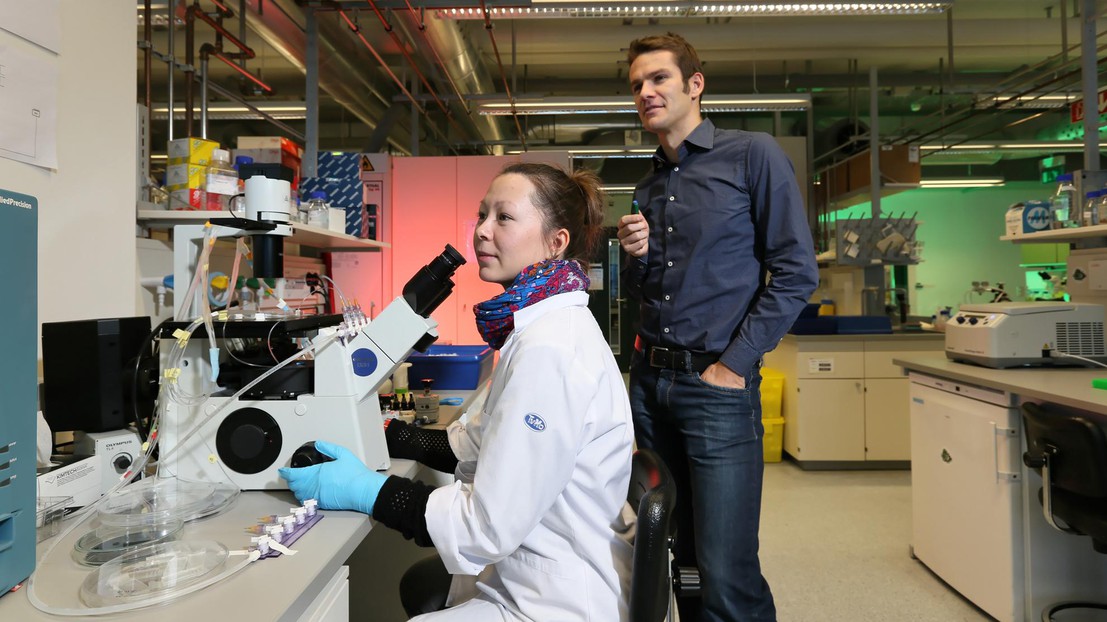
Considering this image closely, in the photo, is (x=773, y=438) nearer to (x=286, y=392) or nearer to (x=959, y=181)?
(x=286, y=392)

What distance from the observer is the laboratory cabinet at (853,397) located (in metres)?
3.88

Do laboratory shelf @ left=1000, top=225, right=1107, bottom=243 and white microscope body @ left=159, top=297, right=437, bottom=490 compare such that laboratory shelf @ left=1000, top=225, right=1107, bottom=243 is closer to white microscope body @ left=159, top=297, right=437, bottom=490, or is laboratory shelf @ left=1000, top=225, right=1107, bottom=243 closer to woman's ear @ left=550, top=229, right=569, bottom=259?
woman's ear @ left=550, top=229, right=569, bottom=259

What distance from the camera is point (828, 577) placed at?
2.50m

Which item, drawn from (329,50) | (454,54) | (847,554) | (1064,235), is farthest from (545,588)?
(329,50)

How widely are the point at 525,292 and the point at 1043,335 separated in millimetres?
2360

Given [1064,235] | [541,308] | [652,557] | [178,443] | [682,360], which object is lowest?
[652,557]

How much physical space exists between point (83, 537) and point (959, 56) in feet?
25.0

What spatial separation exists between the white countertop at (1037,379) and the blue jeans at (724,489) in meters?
1.05

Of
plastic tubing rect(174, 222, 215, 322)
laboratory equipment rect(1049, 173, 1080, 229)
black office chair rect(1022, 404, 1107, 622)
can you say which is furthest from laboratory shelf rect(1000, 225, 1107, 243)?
plastic tubing rect(174, 222, 215, 322)

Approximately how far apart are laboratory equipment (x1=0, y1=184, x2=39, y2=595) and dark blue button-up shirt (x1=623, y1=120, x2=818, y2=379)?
1208 mm

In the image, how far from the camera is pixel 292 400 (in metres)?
1.11

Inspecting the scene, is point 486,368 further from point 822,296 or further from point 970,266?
point 970,266

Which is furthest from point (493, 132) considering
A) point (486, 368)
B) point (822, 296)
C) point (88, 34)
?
point (88, 34)

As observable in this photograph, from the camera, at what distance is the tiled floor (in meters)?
2.25
